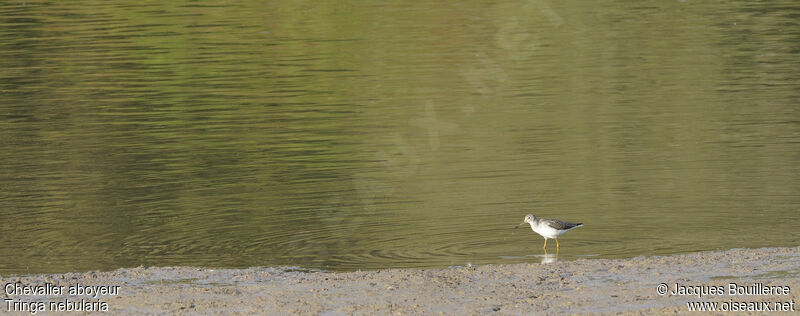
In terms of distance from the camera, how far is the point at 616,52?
3291 cm

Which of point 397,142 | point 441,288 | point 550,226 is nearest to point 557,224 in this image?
point 550,226

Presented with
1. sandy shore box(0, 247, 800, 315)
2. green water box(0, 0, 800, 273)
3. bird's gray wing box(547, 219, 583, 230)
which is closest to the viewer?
sandy shore box(0, 247, 800, 315)

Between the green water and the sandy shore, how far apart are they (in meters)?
1.37

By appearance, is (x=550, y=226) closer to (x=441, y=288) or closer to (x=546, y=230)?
(x=546, y=230)

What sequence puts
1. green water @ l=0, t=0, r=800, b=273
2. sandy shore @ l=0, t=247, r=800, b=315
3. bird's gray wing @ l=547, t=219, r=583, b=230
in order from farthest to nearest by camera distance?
green water @ l=0, t=0, r=800, b=273 < bird's gray wing @ l=547, t=219, r=583, b=230 < sandy shore @ l=0, t=247, r=800, b=315

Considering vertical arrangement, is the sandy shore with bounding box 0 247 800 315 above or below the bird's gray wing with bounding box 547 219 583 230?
below

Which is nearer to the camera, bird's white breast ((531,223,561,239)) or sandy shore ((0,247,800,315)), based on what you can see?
sandy shore ((0,247,800,315))

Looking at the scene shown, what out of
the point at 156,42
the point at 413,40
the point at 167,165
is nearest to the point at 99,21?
the point at 156,42

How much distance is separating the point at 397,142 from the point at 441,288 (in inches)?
419

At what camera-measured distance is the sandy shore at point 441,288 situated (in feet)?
32.7

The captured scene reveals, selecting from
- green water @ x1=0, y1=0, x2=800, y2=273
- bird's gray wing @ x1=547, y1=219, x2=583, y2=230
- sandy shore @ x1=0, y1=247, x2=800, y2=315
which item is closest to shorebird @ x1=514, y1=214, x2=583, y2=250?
bird's gray wing @ x1=547, y1=219, x2=583, y2=230

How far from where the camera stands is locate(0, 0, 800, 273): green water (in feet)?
45.9

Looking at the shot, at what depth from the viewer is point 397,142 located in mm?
21109

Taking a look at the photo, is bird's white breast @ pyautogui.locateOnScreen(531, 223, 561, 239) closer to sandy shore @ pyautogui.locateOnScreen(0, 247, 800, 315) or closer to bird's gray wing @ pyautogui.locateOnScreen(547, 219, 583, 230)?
bird's gray wing @ pyautogui.locateOnScreen(547, 219, 583, 230)
